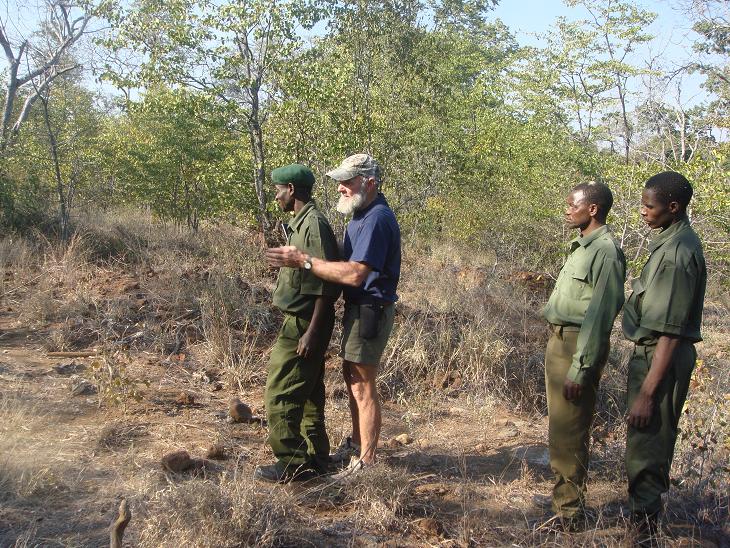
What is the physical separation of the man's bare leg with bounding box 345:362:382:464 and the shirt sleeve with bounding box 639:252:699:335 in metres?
1.48

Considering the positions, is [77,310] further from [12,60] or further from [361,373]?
[12,60]

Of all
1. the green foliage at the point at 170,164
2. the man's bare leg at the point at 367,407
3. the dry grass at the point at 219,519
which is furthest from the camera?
the green foliage at the point at 170,164

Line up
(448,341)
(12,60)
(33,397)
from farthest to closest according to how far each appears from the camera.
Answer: (12,60) → (448,341) → (33,397)

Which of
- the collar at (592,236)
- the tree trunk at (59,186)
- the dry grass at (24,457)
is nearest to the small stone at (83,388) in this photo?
the dry grass at (24,457)

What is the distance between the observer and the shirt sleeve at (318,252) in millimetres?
3545

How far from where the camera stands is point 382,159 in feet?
29.2

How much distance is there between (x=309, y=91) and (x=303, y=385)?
16.0ft

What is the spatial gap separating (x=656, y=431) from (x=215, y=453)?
2425mm

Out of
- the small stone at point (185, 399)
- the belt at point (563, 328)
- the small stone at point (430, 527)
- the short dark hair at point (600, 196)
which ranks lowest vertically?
the small stone at point (430, 527)

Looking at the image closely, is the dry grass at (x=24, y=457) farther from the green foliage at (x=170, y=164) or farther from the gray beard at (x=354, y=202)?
the green foliage at (x=170, y=164)

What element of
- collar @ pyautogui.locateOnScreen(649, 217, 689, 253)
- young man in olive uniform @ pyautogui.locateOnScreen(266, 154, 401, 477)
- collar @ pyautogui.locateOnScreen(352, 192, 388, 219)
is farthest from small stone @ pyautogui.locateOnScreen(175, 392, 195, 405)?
collar @ pyautogui.locateOnScreen(649, 217, 689, 253)

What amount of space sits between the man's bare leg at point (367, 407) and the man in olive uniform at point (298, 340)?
9.3 inches

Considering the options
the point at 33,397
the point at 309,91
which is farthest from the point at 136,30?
the point at 33,397

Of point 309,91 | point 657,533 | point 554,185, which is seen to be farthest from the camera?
point 554,185
